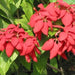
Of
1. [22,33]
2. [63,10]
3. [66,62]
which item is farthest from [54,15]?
[66,62]

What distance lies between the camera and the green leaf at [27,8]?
1157 millimetres

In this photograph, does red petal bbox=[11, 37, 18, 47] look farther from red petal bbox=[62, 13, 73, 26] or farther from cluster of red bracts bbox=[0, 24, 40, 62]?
red petal bbox=[62, 13, 73, 26]

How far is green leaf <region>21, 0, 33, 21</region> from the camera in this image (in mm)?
1157

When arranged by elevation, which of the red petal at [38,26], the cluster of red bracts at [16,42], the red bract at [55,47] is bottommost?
the red bract at [55,47]

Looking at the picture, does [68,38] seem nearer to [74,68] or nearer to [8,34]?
[8,34]

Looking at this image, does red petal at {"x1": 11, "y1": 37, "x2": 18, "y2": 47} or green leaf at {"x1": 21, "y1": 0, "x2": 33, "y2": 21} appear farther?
green leaf at {"x1": 21, "y1": 0, "x2": 33, "y2": 21}

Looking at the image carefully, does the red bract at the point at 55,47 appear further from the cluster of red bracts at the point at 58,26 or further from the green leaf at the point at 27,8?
the green leaf at the point at 27,8

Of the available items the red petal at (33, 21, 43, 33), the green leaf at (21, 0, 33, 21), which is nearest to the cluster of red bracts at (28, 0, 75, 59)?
the red petal at (33, 21, 43, 33)

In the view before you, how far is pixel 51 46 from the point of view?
0.92 metres

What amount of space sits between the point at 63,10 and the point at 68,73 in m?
1.75

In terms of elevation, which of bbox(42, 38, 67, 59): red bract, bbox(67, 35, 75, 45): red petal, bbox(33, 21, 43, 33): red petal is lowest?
bbox(42, 38, 67, 59): red bract

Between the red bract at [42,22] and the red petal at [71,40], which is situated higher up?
the red bract at [42,22]

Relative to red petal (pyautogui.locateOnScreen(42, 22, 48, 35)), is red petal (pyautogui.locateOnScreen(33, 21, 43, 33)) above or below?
above

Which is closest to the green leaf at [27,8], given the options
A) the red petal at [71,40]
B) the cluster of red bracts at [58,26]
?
the cluster of red bracts at [58,26]
